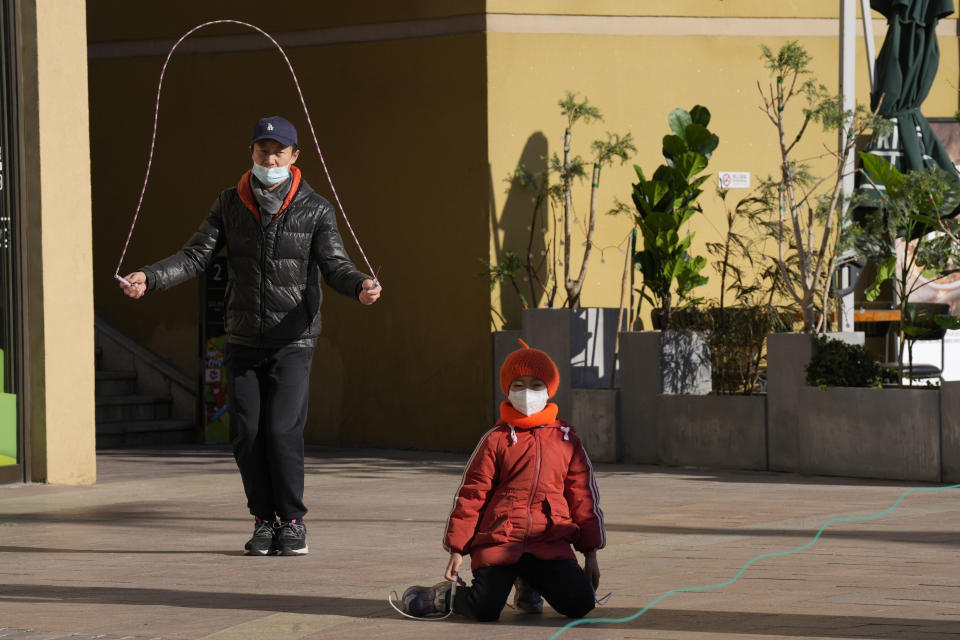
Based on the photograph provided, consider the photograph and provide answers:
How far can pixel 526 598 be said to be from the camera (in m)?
6.16

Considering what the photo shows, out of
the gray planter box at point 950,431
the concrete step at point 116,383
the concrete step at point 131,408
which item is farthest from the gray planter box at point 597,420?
the concrete step at point 116,383

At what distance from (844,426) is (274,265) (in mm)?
5319

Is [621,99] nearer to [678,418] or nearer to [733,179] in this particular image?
[733,179]

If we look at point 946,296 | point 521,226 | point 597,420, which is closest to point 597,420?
point 597,420

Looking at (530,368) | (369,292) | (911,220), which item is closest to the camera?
(530,368)

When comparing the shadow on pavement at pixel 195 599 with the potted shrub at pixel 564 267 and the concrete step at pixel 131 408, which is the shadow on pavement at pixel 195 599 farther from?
the concrete step at pixel 131 408

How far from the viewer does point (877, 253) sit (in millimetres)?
12953

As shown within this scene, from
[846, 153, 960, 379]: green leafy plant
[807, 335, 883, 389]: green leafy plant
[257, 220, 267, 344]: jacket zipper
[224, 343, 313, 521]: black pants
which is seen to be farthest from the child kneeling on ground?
[846, 153, 960, 379]: green leafy plant

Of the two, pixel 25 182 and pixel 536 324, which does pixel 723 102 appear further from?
pixel 25 182

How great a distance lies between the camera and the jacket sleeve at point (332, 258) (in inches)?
302

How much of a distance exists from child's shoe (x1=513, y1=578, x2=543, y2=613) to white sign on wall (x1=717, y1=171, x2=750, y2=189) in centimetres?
905

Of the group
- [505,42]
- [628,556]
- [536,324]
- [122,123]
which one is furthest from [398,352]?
[628,556]

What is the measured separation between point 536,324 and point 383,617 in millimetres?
7544

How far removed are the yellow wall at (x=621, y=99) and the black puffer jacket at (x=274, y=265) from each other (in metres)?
6.33
